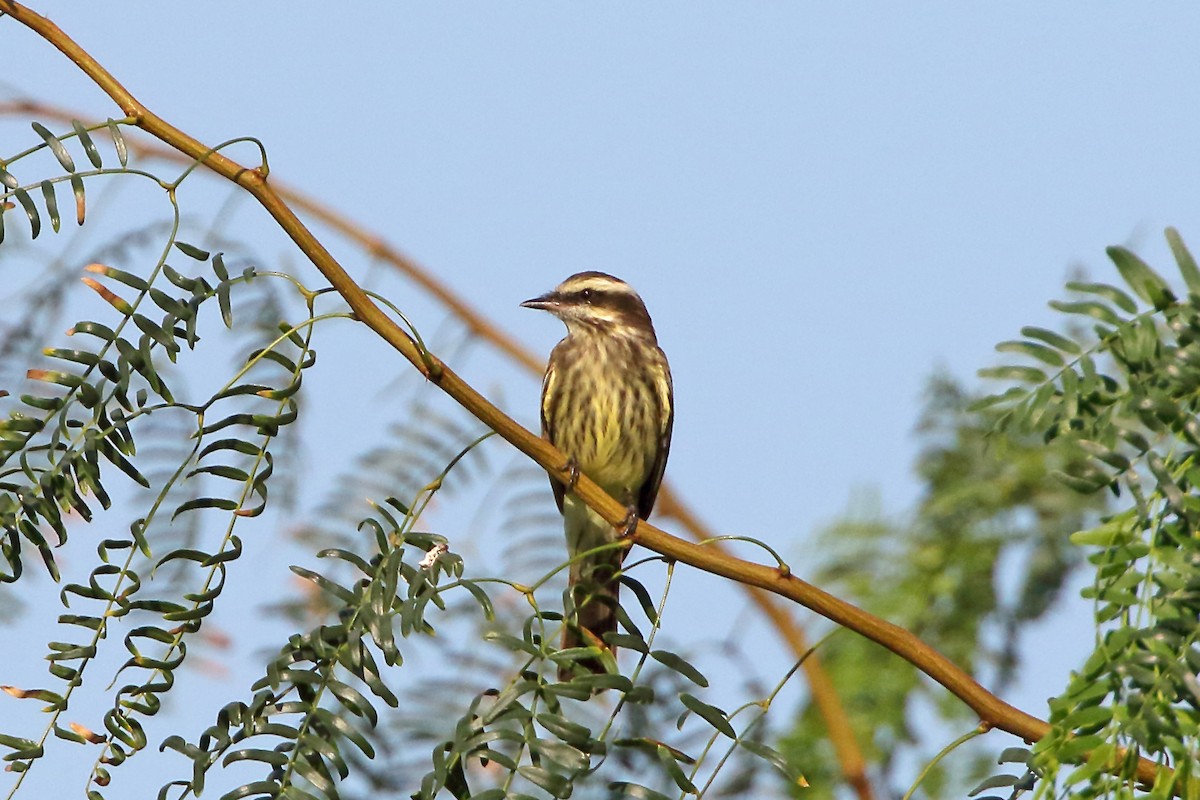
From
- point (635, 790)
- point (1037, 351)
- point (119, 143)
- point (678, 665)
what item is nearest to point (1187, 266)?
point (1037, 351)

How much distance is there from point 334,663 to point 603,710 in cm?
179

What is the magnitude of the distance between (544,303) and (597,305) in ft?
0.93

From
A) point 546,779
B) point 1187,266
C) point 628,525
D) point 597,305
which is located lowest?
point 546,779

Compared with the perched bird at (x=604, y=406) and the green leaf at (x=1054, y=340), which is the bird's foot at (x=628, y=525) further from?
the perched bird at (x=604, y=406)

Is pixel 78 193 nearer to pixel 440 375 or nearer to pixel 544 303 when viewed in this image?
pixel 440 375

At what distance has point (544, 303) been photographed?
731 centimetres

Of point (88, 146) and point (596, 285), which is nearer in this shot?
point (88, 146)

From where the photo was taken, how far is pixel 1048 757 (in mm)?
2361

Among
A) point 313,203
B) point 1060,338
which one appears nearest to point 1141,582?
point 1060,338

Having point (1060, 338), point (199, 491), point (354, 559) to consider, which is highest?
point (199, 491)

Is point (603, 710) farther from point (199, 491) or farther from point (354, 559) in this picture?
point (354, 559)

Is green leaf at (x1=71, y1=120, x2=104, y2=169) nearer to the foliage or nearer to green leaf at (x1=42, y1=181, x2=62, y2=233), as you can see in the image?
green leaf at (x1=42, y1=181, x2=62, y2=233)

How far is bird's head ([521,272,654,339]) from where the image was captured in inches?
288

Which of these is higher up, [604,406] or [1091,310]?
[604,406]
